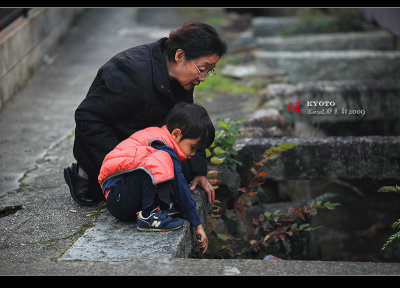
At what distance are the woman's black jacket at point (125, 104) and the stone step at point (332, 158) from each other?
3.13 feet

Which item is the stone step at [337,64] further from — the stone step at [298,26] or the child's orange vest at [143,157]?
the child's orange vest at [143,157]

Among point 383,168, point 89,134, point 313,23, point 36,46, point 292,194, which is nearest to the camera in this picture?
point 89,134

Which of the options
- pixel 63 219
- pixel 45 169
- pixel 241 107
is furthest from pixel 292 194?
pixel 63 219

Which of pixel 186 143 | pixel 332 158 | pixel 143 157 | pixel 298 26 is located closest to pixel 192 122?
pixel 186 143

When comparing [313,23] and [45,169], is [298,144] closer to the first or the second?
[45,169]

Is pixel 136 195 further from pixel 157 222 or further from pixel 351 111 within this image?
pixel 351 111

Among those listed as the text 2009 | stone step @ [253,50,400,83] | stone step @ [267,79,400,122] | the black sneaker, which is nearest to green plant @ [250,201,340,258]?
the black sneaker

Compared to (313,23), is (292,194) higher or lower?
lower

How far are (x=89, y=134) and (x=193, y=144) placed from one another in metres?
0.64

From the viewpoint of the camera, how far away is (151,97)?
3086 mm

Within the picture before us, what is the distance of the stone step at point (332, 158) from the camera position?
3986 millimetres

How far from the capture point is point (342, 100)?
5418 millimetres

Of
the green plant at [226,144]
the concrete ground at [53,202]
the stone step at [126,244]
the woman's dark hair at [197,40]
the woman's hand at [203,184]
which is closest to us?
the concrete ground at [53,202]

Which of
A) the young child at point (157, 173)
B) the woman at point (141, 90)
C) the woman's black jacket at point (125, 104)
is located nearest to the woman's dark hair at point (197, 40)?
the woman at point (141, 90)
